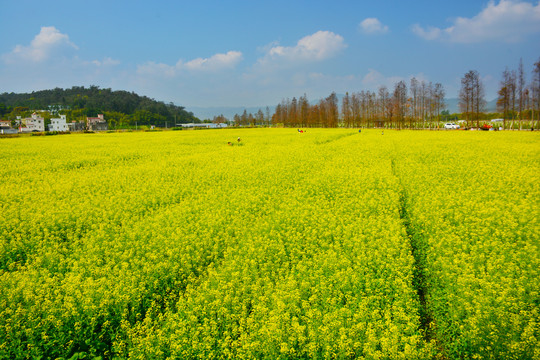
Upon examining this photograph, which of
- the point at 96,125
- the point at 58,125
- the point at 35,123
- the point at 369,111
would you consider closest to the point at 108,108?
the point at 58,125

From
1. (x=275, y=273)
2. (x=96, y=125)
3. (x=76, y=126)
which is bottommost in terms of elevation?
(x=275, y=273)

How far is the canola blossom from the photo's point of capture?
5.09 m

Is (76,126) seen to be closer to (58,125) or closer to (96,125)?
(58,125)

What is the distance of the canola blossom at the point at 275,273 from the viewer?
5086 millimetres

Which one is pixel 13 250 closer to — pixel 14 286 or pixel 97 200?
pixel 14 286

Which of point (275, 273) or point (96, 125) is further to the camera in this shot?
point (96, 125)

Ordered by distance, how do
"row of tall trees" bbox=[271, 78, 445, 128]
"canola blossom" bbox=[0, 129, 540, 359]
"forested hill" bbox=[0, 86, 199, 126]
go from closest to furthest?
"canola blossom" bbox=[0, 129, 540, 359] < "row of tall trees" bbox=[271, 78, 445, 128] < "forested hill" bbox=[0, 86, 199, 126]

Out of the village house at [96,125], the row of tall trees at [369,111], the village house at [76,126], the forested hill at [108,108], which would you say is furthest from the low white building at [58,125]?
the row of tall trees at [369,111]

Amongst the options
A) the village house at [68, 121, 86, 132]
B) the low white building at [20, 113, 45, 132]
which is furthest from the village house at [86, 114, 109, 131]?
the low white building at [20, 113, 45, 132]

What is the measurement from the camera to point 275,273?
734cm

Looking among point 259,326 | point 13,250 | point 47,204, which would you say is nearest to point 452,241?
point 259,326

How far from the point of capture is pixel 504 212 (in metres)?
→ 10.5

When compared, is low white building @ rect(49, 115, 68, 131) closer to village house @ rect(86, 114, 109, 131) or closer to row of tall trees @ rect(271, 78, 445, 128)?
village house @ rect(86, 114, 109, 131)

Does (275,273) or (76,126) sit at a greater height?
(76,126)
